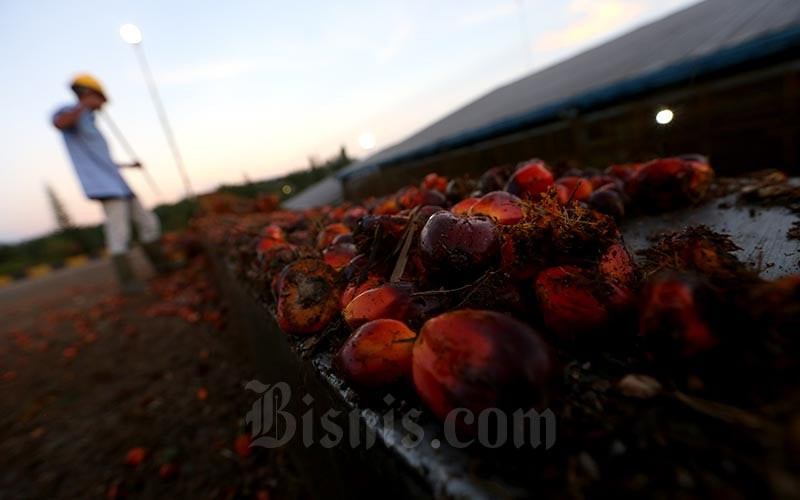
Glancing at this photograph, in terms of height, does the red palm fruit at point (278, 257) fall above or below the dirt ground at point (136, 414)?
above

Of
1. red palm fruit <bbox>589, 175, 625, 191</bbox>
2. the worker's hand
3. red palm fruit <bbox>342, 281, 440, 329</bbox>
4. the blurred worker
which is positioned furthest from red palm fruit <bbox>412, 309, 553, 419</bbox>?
the worker's hand

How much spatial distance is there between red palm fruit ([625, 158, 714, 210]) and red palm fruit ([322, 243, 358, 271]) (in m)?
1.42

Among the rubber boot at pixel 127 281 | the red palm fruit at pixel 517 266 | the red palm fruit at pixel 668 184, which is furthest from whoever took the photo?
the rubber boot at pixel 127 281

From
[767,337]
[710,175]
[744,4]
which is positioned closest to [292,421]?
[767,337]

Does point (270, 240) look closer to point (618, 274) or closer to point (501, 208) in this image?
point (501, 208)

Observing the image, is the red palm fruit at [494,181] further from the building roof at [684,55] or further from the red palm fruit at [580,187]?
the building roof at [684,55]

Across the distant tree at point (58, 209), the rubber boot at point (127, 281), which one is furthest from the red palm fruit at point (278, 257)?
the distant tree at point (58, 209)

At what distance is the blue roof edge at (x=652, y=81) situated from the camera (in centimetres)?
340

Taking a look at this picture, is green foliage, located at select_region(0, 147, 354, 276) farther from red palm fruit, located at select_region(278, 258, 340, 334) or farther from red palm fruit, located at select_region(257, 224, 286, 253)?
red palm fruit, located at select_region(278, 258, 340, 334)

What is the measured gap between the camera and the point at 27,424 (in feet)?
10.5

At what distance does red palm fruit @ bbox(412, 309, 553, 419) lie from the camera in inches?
21.5

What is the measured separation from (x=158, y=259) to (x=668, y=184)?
10.1m

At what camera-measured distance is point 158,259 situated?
9.02 metres

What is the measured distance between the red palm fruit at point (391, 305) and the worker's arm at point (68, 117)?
7.59 m
